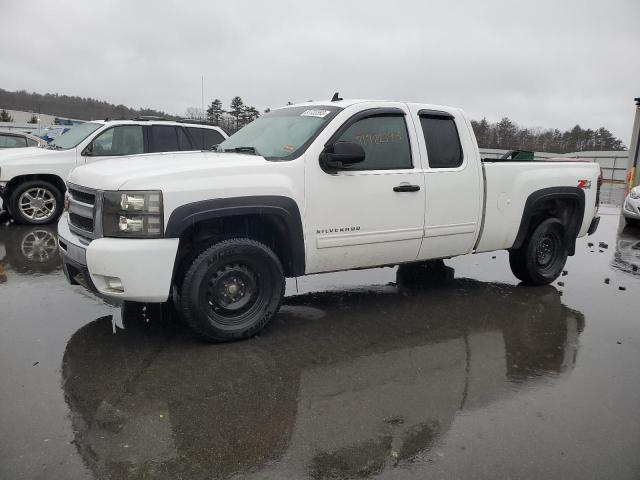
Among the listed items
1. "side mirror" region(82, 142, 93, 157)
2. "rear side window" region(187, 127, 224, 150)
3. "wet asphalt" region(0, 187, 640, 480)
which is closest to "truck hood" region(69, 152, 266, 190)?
"wet asphalt" region(0, 187, 640, 480)

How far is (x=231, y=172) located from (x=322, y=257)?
3.57ft

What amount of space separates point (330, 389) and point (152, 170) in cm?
206

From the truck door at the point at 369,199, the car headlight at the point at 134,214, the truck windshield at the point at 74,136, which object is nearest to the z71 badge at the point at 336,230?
the truck door at the point at 369,199

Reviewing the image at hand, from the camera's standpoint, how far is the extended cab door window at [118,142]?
933 centimetres

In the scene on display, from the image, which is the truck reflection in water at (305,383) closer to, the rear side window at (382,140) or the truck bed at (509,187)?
the truck bed at (509,187)

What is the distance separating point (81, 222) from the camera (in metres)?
4.29

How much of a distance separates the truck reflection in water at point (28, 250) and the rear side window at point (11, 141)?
3884mm

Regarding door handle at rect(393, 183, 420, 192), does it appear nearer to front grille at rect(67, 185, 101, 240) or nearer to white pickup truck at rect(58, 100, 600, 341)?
white pickup truck at rect(58, 100, 600, 341)

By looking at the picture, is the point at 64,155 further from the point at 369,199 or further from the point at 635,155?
the point at 635,155

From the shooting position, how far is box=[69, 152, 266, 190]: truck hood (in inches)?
148

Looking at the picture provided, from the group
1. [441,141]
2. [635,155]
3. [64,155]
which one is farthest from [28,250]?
[635,155]

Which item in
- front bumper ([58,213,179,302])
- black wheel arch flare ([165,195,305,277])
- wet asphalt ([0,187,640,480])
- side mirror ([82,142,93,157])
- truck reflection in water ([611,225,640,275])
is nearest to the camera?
wet asphalt ([0,187,640,480])

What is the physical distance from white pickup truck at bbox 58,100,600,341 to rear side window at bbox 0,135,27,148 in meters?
9.23

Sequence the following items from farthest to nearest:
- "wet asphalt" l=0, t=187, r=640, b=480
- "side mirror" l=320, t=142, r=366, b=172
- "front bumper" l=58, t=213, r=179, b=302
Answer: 1. "side mirror" l=320, t=142, r=366, b=172
2. "front bumper" l=58, t=213, r=179, b=302
3. "wet asphalt" l=0, t=187, r=640, b=480
